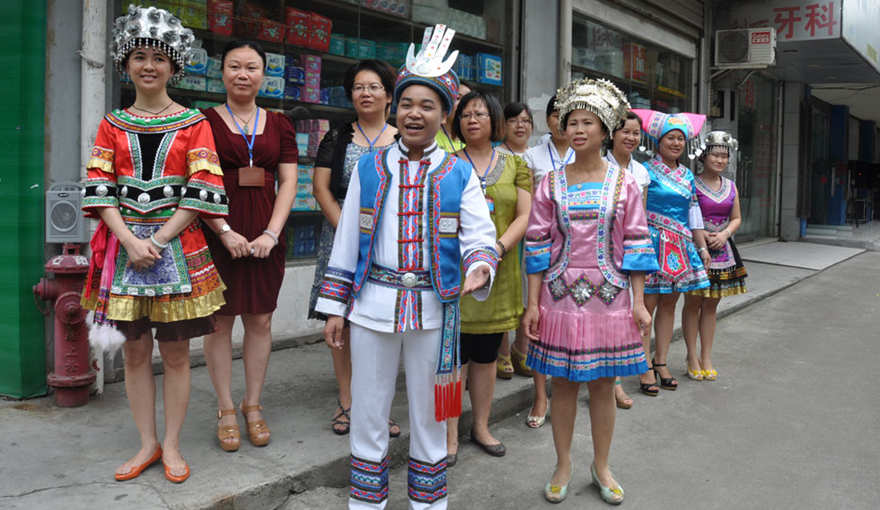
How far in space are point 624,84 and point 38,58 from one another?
8.55 meters

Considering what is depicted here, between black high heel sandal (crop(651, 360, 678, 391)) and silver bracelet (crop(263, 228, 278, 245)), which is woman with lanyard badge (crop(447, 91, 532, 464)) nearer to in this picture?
silver bracelet (crop(263, 228, 278, 245))

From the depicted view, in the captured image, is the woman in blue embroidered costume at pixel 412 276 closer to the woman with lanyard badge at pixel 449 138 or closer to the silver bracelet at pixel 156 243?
the silver bracelet at pixel 156 243

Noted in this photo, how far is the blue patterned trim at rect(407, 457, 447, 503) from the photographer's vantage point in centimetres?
306

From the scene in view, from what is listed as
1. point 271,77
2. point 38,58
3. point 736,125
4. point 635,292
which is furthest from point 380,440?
point 736,125

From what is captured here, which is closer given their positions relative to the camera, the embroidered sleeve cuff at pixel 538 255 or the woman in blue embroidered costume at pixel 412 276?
the woman in blue embroidered costume at pixel 412 276

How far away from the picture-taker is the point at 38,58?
4191 millimetres

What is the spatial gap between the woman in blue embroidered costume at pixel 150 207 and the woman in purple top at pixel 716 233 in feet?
12.5

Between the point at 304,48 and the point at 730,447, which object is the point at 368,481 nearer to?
the point at 730,447

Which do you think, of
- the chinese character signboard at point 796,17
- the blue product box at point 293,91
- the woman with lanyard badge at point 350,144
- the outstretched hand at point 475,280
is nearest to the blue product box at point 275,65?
the blue product box at point 293,91

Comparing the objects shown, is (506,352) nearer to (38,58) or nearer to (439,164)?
(439,164)

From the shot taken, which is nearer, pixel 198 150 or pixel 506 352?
pixel 198 150

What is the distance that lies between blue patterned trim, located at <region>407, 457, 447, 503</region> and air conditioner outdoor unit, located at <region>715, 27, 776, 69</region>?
1190 cm

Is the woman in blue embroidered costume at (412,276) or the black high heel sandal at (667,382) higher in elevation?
the woman in blue embroidered costume at (412,276)

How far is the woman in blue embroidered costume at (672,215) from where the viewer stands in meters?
5.23
